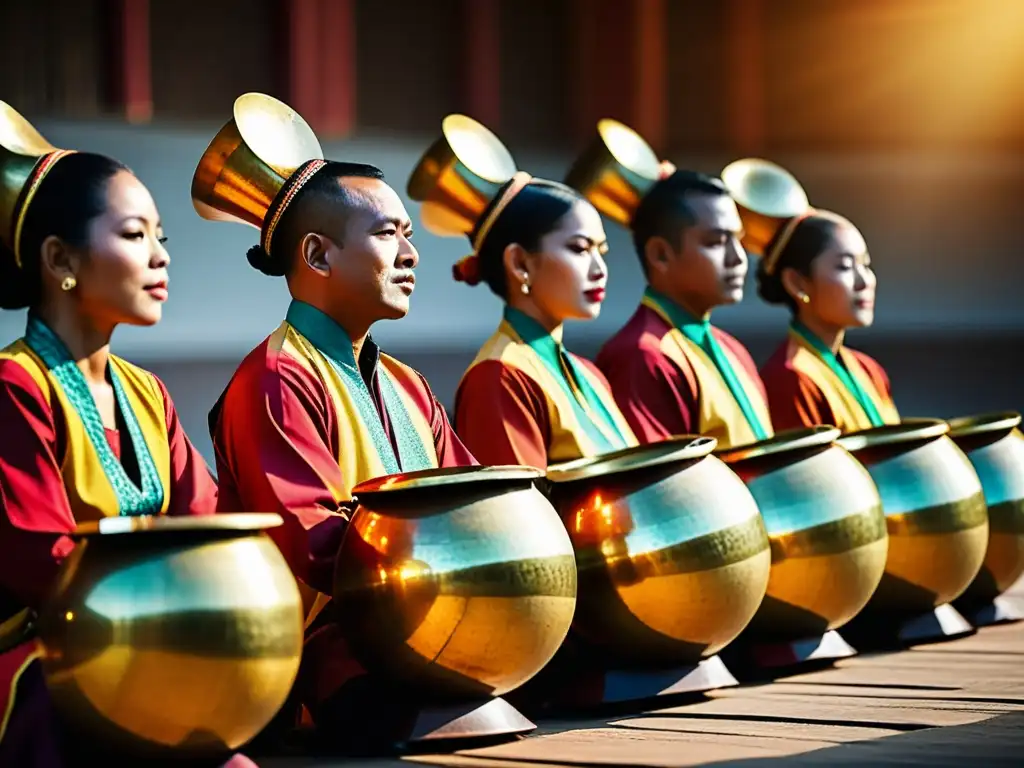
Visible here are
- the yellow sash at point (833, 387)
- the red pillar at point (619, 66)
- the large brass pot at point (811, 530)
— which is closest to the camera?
the large brass pot at point (811, 530)

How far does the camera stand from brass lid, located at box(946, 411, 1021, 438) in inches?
199

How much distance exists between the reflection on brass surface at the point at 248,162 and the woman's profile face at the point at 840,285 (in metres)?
1.93

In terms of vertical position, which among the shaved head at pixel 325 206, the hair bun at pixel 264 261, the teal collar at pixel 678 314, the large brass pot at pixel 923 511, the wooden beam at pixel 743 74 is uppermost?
the wooden beam at pixel 743 74

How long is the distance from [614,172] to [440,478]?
188 cm

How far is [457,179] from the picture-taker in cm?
452

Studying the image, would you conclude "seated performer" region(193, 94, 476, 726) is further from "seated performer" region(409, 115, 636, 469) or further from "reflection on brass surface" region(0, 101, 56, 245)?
"reflection on brass surface" region(0, 101, 56, 245)

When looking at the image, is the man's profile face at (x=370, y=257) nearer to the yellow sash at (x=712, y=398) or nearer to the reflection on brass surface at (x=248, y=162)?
the reflection on brass surface at (x=248, y=162)

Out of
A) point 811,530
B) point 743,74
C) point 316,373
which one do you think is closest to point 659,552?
point 811,530

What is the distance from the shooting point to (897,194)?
8.85 metres

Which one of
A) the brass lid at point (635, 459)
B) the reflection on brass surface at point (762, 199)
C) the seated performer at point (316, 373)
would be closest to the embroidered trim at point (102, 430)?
the seated performer at point (316, 373)

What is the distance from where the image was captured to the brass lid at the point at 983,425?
5.05 meters

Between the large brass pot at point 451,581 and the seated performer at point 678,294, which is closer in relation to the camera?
the large brass pot at point 451,581

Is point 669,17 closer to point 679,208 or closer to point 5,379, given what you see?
point 679,208

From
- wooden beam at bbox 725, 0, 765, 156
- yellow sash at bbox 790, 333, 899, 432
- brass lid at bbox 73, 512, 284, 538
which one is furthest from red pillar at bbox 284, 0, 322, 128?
brass lid at bbox 73, 512, 284, 538
